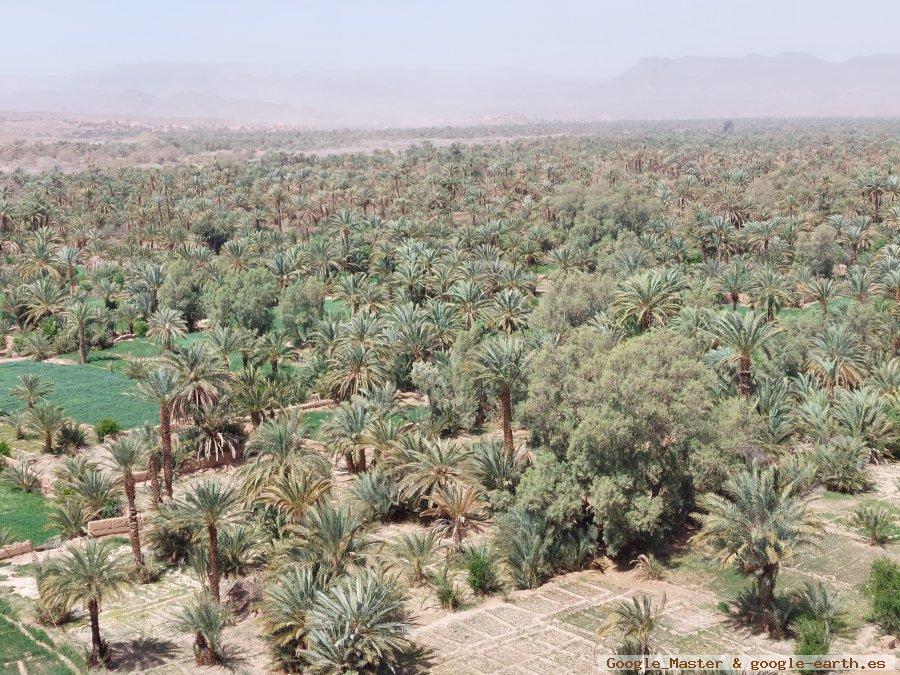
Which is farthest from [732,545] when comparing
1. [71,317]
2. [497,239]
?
[497,239]

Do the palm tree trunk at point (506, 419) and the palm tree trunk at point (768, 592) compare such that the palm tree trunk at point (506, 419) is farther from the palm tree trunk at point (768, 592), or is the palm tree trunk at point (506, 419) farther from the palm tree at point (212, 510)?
the palm tree trunk at point (768, 592)

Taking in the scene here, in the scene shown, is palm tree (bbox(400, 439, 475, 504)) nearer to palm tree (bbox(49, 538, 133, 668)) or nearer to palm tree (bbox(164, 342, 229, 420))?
palm tree (bbox(164, 342, 229, 420))

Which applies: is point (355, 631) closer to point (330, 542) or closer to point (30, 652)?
point (330, 542)

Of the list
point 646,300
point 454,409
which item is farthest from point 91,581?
point 646,300

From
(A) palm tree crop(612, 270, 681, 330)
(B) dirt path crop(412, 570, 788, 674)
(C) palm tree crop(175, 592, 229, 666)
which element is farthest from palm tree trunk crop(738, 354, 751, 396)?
(C) palm tree crop(175, 592, 229, 666)

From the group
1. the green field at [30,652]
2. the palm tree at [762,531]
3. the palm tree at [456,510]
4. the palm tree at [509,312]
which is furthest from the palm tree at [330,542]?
the palm tree at [509,312]
